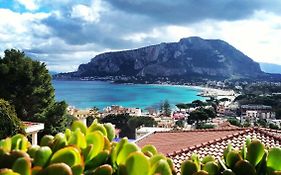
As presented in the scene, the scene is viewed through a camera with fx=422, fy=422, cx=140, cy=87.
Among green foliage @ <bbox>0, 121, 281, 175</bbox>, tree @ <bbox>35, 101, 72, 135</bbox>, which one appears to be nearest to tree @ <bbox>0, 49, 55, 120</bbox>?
tree @ <bbox>35, 101, 72, 135</bbox>

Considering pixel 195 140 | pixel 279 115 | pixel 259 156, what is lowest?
pixel 279 115

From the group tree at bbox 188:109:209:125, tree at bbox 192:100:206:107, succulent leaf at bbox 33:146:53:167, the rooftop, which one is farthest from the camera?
tree at bbox 192:100:206:107

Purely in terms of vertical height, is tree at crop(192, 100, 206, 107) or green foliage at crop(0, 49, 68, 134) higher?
green foliage at crop(0, 49, 68, 134)

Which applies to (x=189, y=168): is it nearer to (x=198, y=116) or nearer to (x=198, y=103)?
(x=198, y=116)

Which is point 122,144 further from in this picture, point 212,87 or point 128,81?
point 128,81

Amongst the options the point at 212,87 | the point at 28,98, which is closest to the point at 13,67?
the point at 28,98

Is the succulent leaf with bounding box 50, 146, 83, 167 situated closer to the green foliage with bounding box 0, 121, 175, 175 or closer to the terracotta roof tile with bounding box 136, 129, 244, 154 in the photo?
the green foliage with bounding box 0, 121, 175, 175

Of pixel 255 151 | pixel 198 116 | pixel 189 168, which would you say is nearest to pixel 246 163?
pixel 255 151
